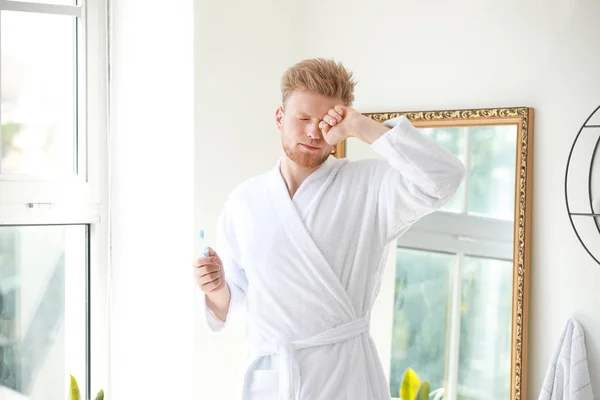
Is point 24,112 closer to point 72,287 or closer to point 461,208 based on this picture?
point 72,287

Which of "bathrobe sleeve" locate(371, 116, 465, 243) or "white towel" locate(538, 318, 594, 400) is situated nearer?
"bathrobe sleeve" locate(371, 116, 465, 243)

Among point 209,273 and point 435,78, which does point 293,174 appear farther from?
point 435,78

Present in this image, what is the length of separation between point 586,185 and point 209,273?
973mm

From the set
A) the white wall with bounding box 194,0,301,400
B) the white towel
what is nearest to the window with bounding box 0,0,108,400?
the white wall with bounding box 194,0,301,400

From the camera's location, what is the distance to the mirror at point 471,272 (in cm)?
213

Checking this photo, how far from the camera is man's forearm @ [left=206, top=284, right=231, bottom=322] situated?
6.03 feet

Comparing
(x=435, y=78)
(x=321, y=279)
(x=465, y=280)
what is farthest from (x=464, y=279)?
(x=321, y=279)

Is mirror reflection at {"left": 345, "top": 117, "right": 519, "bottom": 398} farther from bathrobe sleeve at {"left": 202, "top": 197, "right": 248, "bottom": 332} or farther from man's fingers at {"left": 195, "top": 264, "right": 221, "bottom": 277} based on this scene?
man's fingers at {"left": 195, "top": 264, "right": 221, "bottom": 277}

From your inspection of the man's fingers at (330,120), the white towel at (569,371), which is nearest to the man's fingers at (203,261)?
the man's fingers at (330,120)

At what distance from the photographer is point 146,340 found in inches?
100

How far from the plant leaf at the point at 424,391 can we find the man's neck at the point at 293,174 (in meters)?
0.84

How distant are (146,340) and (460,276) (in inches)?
39.2

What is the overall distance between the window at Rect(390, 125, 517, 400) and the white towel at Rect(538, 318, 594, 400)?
134 mm

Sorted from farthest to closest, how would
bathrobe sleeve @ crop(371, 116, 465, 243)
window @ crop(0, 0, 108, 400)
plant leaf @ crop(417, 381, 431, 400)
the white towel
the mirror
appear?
window @ crop(0, 0, 108, 400) → plant leaf @ crop(417, 381, 431, 400) → the mirror → the white towel → bathrobe sleeve @ crop(371, 116, 465, 243)
